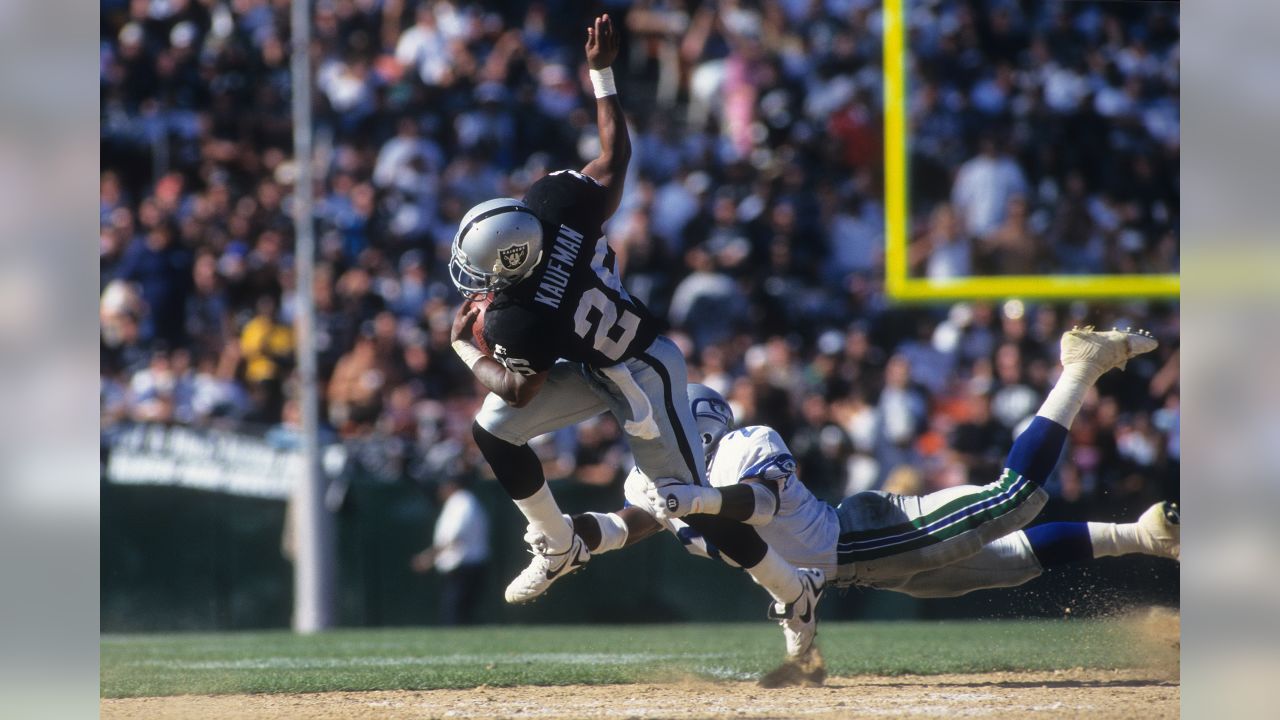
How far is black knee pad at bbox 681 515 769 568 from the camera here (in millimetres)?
5723

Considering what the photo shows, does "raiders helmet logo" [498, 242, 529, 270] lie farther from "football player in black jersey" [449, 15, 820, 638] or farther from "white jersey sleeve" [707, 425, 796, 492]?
"white jersey sleeve" [707, 425, 796, 492]

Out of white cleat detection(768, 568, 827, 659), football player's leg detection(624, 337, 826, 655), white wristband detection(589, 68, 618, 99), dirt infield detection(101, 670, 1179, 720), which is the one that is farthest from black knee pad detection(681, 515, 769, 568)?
white wristband detection(589, 68, 618, 99)

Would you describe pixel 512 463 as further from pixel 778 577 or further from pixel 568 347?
pixel 778 577

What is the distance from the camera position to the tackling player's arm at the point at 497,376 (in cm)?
541

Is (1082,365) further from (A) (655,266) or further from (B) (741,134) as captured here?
(B) (741,134)

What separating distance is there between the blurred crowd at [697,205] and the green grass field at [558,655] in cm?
171

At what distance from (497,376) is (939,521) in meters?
1.81

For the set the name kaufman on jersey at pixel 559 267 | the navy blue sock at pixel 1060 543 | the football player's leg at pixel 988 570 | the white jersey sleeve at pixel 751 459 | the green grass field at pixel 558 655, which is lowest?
the green grass field at pixel 558 655

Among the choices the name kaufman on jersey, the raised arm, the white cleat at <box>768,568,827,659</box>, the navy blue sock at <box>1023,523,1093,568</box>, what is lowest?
the white cleat at <box>768,568,827,659</box>

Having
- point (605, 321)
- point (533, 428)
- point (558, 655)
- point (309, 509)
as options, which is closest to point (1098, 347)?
point (605, 321)

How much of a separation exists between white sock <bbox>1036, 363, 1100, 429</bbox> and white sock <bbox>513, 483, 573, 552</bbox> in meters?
1.89

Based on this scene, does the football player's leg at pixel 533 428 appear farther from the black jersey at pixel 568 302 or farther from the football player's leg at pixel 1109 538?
the football player's leg at pixel 1109 538

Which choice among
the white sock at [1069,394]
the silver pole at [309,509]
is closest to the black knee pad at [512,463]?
the white sock at [1069,394]
